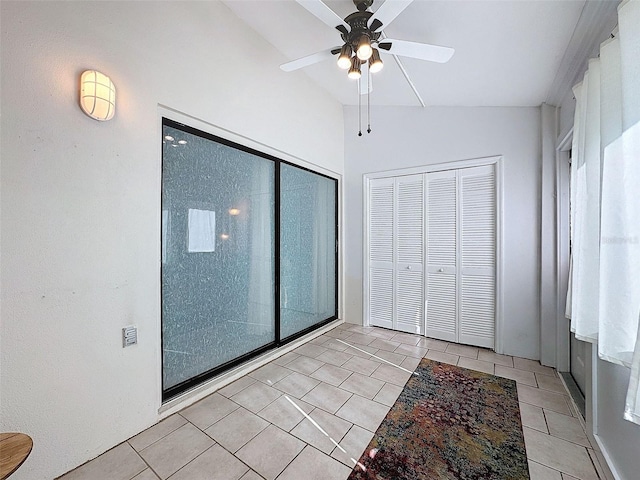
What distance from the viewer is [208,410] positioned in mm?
1946

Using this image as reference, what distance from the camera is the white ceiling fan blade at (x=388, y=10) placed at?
1486mm

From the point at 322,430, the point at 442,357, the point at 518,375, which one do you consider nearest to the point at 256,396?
the point at 322,430

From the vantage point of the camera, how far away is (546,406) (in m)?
2.01

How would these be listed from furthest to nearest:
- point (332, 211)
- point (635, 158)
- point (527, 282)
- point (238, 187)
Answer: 1. point (332, 211)
2. point (527, 282)
3. point (238, 187)
4. point (635, 158)

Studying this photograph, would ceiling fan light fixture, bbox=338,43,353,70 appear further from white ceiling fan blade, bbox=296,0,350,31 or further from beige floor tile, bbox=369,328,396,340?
beige floor tile, bbox=369,328,396,340

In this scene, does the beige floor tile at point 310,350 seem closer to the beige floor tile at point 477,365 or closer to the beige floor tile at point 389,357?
the beige floor tile at point 389,357

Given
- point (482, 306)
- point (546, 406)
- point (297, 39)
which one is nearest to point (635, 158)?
point (546, 406)

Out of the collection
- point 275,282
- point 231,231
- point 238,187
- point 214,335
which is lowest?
point 214,335

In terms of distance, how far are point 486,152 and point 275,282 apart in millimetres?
2782

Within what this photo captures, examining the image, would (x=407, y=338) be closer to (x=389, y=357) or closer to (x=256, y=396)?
(x=389, y=357)

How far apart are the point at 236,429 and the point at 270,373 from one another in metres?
0.74

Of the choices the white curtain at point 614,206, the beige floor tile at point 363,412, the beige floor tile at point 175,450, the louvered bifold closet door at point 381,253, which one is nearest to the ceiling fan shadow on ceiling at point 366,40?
the white curtain at point 614,206

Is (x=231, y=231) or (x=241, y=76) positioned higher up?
(x=241, y=76)

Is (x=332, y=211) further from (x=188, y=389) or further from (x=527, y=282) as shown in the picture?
(x=188, y=389)
